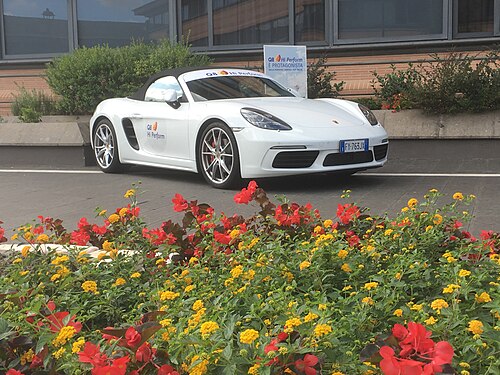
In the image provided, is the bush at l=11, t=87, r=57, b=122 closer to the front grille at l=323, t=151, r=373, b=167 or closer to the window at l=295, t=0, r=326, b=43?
the window at l=295, t=0, r=326, b=43

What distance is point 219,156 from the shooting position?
817 cm

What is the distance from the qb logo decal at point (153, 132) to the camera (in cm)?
905

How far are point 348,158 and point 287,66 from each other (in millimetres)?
3662

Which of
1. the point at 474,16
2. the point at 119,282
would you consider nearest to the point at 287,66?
the point at 474,16

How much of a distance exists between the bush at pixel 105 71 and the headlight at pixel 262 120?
510 cm

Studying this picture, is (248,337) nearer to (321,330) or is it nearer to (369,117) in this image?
(321,330)

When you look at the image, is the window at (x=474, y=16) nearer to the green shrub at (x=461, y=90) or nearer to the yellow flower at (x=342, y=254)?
the green shrub at (x=461, y=90)

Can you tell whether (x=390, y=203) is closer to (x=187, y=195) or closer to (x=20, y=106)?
(x=187, y=195)

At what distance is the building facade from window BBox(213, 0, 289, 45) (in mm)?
21

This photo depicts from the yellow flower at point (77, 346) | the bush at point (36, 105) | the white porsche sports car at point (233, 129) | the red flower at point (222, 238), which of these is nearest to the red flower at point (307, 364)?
the yellow flower at point (77, 346)

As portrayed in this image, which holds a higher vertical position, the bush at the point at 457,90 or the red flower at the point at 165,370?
the bush at the point at 457,90

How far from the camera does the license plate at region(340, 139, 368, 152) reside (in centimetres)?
777

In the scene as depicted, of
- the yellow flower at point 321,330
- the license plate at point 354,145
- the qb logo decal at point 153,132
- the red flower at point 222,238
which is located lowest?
the red flower at point 222,238

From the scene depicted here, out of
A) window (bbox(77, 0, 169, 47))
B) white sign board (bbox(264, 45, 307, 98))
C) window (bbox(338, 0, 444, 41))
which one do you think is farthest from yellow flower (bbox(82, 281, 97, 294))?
window (bbox(77, 0, 169, 47))
